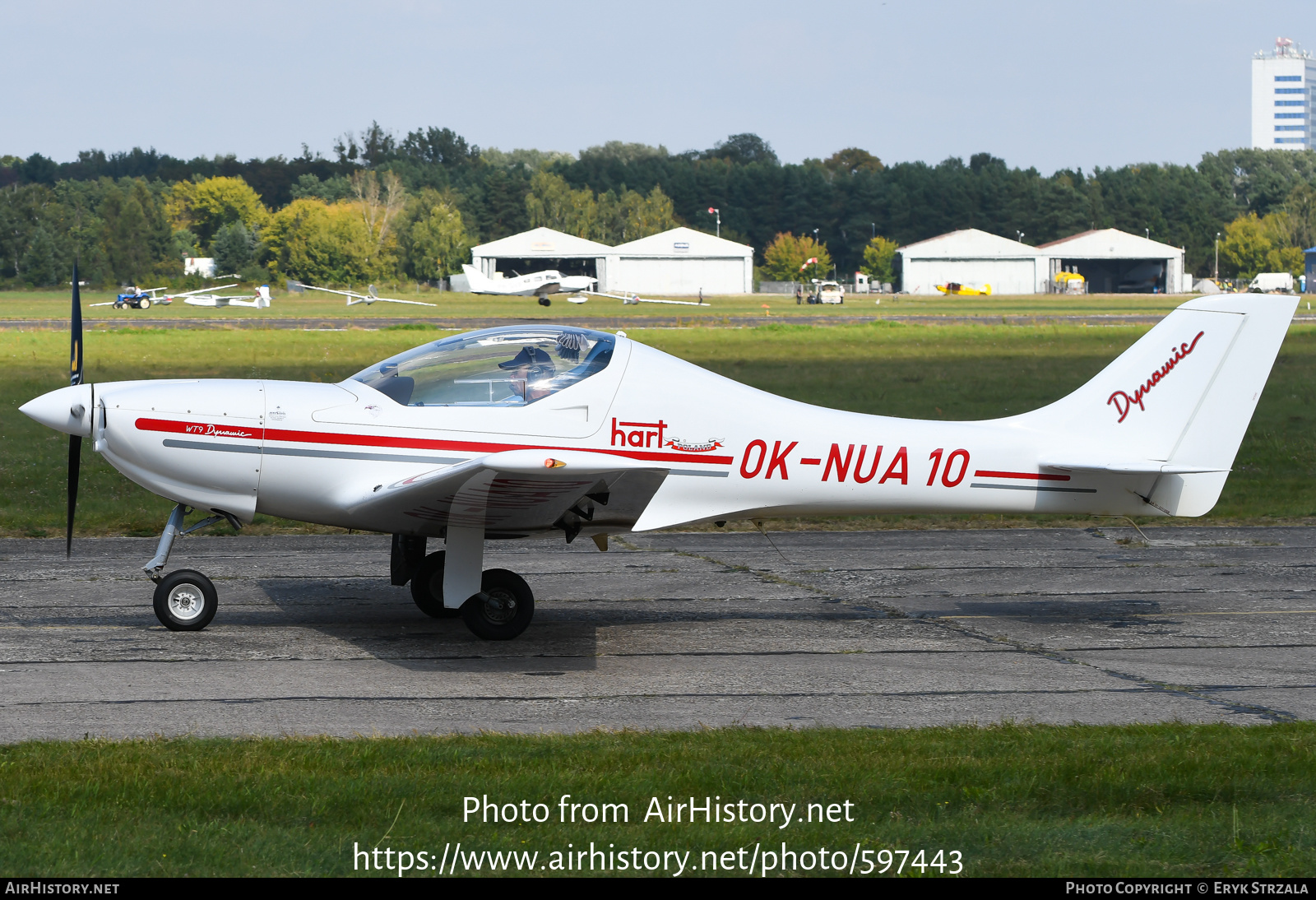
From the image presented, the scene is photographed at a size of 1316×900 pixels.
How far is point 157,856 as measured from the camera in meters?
4.82

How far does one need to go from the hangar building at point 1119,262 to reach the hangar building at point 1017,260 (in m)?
0.08

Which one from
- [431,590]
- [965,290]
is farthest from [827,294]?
[431,590]

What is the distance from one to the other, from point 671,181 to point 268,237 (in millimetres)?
57089

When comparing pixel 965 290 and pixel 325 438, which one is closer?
Answer: pixel 325 438

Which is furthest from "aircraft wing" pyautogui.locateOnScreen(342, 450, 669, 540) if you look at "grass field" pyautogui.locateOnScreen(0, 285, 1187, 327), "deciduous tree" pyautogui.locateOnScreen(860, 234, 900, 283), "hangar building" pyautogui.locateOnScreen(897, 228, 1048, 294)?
"deciduous tree" pyautogui.locateOnScreen(860, 234, 900, 283)

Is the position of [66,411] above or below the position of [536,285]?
below

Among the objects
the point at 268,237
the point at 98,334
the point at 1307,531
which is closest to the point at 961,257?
the point at 268,237

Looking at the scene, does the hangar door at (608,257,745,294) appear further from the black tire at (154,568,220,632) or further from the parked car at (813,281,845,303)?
the black tire at (154,568,220,632)

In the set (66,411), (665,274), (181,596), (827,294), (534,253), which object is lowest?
(181,596)

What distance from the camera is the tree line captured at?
125875 mm

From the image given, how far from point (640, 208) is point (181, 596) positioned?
5715 inches

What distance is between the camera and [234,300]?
261 feet

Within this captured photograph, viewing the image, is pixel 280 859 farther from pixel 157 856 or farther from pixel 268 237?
pixel 268 237
